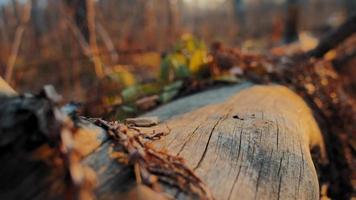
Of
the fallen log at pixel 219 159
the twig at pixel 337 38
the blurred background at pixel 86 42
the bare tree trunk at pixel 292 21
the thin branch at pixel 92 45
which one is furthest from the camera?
the bare tree trunk at pixel 292 21

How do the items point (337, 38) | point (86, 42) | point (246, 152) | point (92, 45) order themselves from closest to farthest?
point (246, 152)
point (337, 38)
point (92, 45)
point (86, 42)

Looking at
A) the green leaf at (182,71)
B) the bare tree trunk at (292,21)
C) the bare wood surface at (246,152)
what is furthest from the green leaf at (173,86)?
the bare tree trunk at (292,21)

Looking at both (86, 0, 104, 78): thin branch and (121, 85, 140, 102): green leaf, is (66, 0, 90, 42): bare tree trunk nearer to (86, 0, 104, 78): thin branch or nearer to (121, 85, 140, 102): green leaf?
(86, 0, 104, 78): thin branch

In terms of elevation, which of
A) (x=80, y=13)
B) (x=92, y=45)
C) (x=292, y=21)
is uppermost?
(x=80, y=13)

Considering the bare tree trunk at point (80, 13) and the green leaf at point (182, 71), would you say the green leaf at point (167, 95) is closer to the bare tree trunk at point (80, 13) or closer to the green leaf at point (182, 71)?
the green leaf at point (182, 71)

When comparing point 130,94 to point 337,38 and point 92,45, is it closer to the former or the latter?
point 92,45

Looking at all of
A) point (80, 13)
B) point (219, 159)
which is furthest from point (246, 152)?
point (80, 13)

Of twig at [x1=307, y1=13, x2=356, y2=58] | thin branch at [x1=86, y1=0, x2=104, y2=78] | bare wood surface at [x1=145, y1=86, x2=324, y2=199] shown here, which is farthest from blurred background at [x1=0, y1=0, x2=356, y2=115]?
bare wood surface at [x1=145, y1=86, x2=324, y2=199]

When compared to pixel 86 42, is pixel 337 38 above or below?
below
